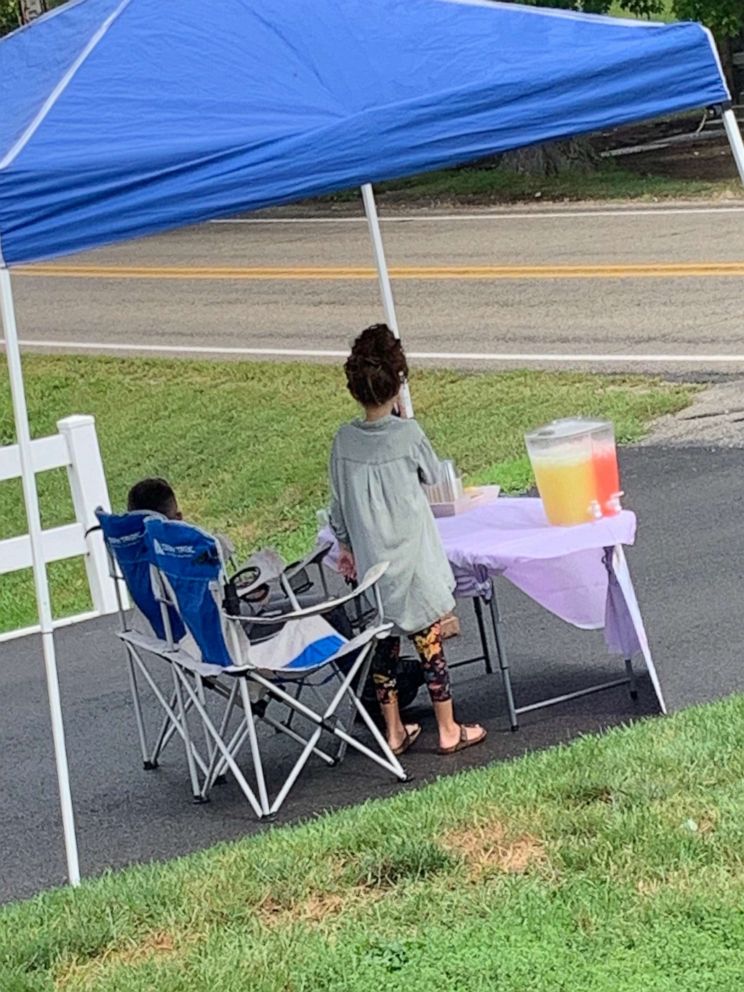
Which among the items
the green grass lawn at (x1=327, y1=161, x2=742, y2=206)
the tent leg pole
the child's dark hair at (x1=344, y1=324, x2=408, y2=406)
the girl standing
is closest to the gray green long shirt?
the girl standing

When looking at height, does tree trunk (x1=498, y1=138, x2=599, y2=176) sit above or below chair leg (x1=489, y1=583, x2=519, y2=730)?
above

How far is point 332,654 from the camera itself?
593 cm

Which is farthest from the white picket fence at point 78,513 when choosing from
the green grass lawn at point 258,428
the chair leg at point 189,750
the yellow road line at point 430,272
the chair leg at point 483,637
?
the yellow road line at point 430,272

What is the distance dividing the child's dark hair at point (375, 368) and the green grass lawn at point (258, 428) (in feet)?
14.7

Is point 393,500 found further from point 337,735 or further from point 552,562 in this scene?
point 337,735

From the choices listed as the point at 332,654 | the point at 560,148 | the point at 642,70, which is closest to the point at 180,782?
the point at 332,654

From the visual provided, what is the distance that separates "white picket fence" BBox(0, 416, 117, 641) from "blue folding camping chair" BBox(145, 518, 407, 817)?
367 centimetres

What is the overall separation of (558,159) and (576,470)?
19.6m

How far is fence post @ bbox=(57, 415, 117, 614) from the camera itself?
32.3 feet

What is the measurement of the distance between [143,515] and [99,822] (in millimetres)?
1122

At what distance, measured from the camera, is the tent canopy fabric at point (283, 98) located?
524 cm

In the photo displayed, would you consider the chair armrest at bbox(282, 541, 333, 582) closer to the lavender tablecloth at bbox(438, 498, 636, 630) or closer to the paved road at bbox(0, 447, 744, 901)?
the lavender tablecloth at bbox(438, 498, 636, 630)

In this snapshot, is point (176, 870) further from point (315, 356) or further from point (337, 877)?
point (315, 356)

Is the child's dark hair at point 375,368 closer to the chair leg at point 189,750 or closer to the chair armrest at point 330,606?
the chair armrest at point 330,606
